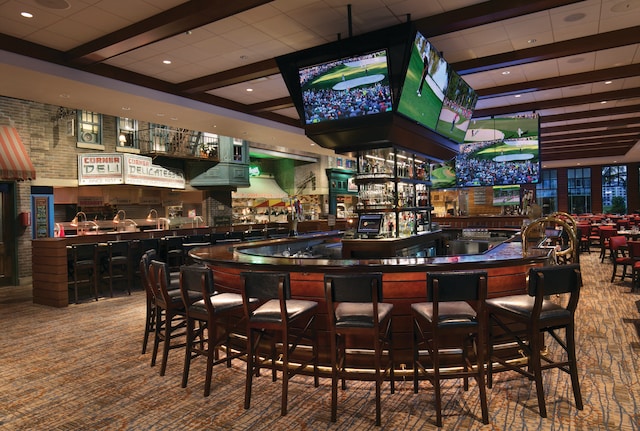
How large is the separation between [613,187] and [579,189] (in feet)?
5.48

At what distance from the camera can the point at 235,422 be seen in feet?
10.3

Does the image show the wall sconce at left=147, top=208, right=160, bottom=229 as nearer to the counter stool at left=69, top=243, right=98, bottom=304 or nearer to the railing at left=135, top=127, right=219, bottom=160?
the railing at left=135, top=127, right=219, bottom=160

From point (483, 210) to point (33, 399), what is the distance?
44.3 ft

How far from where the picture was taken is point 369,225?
249 inches

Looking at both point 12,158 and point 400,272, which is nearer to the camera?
point 400,272

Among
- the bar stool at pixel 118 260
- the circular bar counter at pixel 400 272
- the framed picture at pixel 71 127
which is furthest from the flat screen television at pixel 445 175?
the framed picture at pixel 71 127

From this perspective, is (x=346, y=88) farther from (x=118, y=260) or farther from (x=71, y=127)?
(x=71, y=127)

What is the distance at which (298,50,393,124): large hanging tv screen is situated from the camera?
16.7ft

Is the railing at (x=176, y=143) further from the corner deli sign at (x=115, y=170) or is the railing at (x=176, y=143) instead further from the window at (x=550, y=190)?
the window at (x=550, y=190)

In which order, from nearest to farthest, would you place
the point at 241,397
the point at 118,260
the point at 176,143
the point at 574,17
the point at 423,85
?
the point at 241,397, the point at 574,17, the point at 423,85, the point at 118,260, the point at 176,143

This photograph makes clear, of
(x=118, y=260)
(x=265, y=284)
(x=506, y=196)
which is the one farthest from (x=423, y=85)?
(x=506, y=196)

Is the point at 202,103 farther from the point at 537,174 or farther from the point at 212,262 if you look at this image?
the point at 537,174

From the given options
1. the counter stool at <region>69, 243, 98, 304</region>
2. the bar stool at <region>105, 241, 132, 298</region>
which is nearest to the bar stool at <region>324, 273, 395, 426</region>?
the counter stool at <region>69, 243, 98, 304</region>

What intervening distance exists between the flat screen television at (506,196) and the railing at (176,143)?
364 inches
